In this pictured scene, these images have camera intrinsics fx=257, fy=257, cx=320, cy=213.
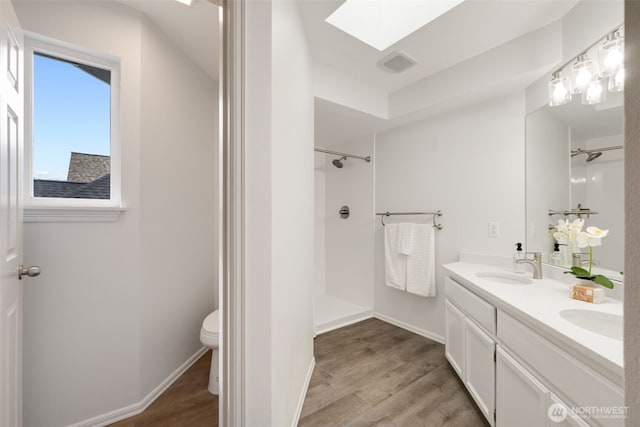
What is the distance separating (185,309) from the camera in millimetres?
2029

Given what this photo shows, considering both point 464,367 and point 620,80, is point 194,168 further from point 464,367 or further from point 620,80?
point 620,80

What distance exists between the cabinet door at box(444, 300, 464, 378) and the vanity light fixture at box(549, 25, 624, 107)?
152 centimetres

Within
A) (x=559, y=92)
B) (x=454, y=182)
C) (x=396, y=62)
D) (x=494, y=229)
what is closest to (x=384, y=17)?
(x=396, y=62)

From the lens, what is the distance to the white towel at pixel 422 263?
2.52 meters

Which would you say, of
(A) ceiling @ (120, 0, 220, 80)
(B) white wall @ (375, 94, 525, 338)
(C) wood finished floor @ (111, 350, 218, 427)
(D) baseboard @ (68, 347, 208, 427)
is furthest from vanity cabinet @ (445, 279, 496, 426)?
(A) ceiling @ (120, 0, 220, 80)

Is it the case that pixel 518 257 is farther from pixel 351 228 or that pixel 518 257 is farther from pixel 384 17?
pixel 384 17

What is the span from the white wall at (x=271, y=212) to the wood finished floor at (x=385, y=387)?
0.35 m

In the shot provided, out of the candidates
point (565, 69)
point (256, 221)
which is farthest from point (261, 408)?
point (565, 69)

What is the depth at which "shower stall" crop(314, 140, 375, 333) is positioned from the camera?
3.16 meters

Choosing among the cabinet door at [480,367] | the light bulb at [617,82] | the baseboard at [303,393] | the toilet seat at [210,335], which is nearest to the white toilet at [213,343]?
the toilet seat at [210,335]

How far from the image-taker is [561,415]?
946 mm

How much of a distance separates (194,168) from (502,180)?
2.56 metres

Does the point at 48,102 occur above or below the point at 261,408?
above

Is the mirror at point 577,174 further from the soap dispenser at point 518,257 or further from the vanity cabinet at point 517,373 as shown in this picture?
the vanity cabinet at point 517,373
